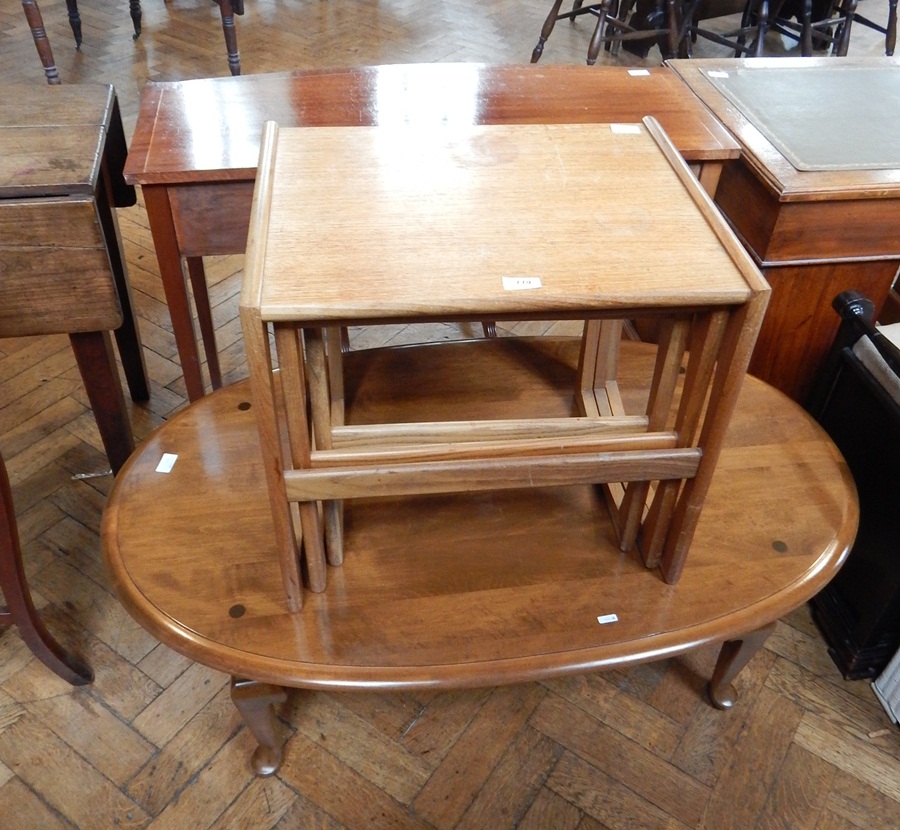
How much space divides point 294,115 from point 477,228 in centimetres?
67

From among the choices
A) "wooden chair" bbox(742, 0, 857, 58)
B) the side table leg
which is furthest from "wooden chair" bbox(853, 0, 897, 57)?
the side table leg

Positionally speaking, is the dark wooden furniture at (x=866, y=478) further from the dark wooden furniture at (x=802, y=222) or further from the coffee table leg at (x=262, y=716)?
the coffee table leg at (x=262, y=716)

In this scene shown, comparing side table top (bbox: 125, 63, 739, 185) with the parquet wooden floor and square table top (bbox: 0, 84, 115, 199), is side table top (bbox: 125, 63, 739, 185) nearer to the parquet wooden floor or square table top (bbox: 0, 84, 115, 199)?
square table top (bbox: 0, 84, 115, 199)

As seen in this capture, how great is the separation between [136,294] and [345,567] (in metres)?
1.37

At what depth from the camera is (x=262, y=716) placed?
107 cm

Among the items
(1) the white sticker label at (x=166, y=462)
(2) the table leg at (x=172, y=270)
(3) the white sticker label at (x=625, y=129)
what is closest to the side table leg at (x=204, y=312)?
(2) the table leg at (x=172, y=270)

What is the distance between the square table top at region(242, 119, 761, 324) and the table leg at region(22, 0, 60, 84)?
228 cm

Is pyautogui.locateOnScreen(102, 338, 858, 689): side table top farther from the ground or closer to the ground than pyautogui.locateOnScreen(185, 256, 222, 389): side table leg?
farther from the ground

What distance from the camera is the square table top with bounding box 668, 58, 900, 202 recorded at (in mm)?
1226

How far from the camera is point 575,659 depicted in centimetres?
92

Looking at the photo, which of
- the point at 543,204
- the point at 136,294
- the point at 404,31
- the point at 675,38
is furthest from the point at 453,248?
the point at 404,31

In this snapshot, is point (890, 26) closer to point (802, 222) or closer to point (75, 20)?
point (802, 222)

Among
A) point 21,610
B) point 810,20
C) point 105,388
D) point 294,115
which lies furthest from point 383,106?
point 810,20

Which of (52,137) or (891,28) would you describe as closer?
(52,137)
